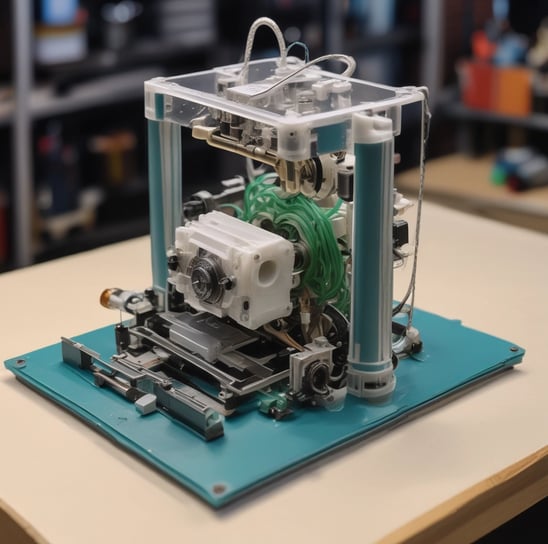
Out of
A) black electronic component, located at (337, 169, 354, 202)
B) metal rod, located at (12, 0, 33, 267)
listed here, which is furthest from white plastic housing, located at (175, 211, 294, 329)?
metal rod, located at (12, 0, 33, 267)

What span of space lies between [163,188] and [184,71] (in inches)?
79.5

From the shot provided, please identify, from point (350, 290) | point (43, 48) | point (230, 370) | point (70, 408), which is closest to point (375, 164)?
point (350, 290)

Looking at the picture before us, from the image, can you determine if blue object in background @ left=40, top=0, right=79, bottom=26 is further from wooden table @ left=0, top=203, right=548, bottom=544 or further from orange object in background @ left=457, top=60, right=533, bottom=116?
wooden table @ left=0, top=203, right=548, bottom=544

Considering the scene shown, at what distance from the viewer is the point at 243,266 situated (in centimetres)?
133

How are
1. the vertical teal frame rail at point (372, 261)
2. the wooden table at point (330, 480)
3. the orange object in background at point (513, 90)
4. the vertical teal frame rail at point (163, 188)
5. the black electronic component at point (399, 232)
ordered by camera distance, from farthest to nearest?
the orange object in background at point (513, 90) < the vertical teal frame rail at point (163, 188) < the black electronic component at point (399, 232) < the vertical teal frame rail at point (372, 261) < the wooden table at point (330, 480)

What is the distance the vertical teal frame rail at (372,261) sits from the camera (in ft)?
4.22

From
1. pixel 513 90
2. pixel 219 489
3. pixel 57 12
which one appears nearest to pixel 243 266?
pixel 219 489

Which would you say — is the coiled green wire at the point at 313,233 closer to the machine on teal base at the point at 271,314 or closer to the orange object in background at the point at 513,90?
the machine on teal base at the point at 271,314

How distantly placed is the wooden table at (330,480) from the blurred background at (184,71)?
148cm

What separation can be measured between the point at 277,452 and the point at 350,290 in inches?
10.8

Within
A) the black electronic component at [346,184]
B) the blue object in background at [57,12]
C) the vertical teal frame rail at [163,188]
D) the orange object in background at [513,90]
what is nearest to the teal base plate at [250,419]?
the vertical teal frame rail at [163,188]

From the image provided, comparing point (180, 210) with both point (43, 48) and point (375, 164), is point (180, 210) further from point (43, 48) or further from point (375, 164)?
point (43, 48)

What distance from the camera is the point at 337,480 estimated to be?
124cm

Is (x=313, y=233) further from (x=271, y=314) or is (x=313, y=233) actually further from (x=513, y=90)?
(x=513, y=90)
